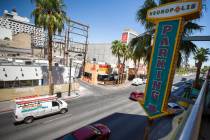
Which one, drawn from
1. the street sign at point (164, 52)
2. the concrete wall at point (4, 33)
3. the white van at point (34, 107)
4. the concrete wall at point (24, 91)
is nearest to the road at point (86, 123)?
the white van at point (34, 107)

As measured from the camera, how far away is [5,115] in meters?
17.3

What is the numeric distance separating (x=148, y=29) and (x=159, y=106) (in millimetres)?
9033

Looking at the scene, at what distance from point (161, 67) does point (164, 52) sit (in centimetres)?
67

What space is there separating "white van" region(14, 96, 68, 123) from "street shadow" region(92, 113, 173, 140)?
220 inches

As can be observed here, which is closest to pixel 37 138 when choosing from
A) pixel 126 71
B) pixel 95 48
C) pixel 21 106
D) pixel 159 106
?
pixel 21 106

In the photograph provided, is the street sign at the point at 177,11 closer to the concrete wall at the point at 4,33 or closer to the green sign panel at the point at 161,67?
the green sign panel at the point at 161,67

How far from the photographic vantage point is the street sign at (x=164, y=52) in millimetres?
6203

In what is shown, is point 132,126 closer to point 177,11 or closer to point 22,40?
point 177,11

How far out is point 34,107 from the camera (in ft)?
52.7

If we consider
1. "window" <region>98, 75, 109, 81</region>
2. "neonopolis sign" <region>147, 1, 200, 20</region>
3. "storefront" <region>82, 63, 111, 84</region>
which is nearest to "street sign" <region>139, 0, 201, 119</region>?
"neonopolis sign" <region>147, 1, 200, 20</region>

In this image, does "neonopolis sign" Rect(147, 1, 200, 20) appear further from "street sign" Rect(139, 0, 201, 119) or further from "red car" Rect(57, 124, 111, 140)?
"red car" Rect(57, 124, 111, 140)

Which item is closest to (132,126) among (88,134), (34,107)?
(88,134)

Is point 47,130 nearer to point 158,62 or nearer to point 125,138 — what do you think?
point 125,138

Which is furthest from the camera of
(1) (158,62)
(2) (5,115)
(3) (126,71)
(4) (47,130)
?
(3) (126,71)
